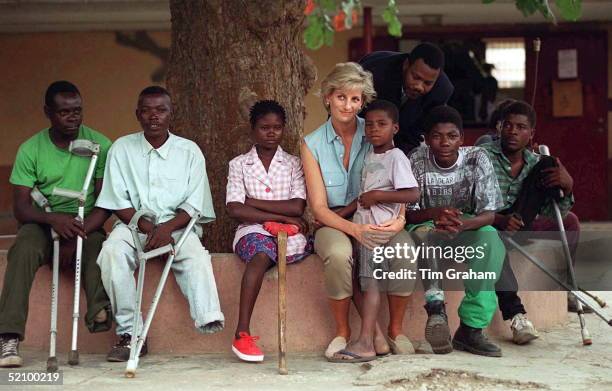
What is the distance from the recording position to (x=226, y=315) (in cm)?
588

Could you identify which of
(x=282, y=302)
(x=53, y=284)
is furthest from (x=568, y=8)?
(x=53, y=284)

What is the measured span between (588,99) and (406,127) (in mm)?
6213

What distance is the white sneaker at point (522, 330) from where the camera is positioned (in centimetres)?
595

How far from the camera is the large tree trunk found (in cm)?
655

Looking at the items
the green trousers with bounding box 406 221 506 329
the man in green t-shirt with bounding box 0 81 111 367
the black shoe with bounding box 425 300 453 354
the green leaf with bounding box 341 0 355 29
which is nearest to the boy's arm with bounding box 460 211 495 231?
the green trousers with bounding box 406 221 506 329

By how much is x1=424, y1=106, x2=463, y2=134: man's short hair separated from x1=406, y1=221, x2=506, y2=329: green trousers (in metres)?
0.60

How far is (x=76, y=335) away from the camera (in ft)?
17.8

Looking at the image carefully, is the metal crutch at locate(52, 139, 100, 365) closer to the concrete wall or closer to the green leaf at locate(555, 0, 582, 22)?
the green leaf at locate(555, 0, 582, 22)

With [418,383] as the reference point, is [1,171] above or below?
above

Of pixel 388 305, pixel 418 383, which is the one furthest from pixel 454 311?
pixel 418 383

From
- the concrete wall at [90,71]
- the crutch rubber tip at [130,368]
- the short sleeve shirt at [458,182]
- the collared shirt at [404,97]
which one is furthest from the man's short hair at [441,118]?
the concrete wall at [90,71]

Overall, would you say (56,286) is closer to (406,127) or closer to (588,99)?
(406,127)

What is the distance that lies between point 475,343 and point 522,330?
1.30 feet

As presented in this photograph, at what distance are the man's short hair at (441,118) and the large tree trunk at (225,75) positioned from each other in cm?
103
